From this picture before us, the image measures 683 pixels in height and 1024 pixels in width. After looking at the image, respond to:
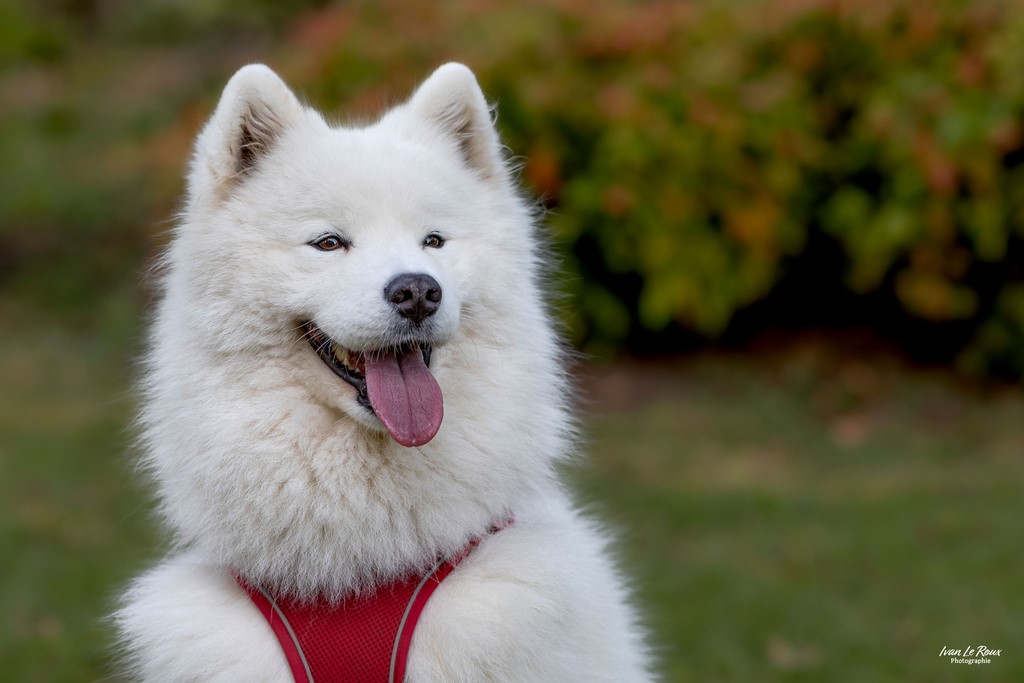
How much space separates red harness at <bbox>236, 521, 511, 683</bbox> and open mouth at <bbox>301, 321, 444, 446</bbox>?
0.45 m

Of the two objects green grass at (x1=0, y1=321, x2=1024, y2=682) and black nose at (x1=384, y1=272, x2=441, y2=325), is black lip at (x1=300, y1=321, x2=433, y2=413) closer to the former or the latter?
black nose at (x1=384, y1=272, x2=441, y2=325)

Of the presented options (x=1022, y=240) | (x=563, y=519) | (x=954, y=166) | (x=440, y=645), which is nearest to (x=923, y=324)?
(x=1022, y=240)

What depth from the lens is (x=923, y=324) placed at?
9.63 m

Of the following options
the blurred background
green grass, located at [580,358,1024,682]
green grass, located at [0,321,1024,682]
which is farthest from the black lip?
the blurred background

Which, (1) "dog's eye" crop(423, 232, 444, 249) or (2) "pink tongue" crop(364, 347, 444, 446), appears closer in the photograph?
(2) "pink tongue" crop(364, 347, 444, 446)

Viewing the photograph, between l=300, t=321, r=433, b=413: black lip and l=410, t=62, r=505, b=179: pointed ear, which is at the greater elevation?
l=410, t=62, r=505, b=179: pointed ear

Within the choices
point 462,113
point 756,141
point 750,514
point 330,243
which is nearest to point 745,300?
point 756,141

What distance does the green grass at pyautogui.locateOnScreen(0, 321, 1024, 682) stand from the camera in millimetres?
5949

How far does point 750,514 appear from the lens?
25.3 feet

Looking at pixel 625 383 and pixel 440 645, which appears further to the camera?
pixel 625 383

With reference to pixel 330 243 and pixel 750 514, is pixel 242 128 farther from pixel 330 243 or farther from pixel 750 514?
pixel 750 514

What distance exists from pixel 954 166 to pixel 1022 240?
3.99 feet

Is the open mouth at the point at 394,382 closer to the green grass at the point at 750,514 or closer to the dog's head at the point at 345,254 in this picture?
the dog's head at the point at 345,254

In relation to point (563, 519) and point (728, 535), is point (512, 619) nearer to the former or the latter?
point (563, 519)
